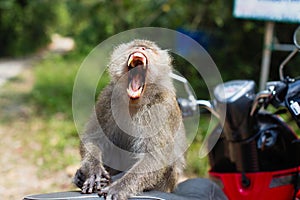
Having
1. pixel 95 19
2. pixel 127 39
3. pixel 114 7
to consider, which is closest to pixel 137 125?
pixel 127 39

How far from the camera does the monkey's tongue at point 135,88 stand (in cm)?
226

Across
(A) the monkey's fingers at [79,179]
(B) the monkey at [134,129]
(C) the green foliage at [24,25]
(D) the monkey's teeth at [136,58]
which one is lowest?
(A) the monkey's fingers at [79,179]

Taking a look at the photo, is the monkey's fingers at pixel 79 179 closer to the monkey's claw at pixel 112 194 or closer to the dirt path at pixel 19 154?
the monkey's claw at pixel 112 194

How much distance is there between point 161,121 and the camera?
248 centimetres

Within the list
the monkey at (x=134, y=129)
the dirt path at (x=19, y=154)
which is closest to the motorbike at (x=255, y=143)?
the monkey at (x=134, y=129)

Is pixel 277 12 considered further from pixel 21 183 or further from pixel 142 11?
pixel 142 11

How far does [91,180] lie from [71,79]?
25.1ft

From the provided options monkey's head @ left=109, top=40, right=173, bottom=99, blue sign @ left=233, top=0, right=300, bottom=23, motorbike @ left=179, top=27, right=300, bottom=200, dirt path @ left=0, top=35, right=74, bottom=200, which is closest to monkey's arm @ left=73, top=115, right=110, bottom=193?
monkey's head @ left=109, top=40, right=173, bottom=99

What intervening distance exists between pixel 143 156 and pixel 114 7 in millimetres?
6750

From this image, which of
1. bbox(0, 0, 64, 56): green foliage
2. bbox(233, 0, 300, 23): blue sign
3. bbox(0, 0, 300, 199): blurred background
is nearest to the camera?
bbox(233, 0, 300, 23): blue sign

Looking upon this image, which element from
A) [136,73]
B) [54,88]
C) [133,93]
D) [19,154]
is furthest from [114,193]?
[54,88]

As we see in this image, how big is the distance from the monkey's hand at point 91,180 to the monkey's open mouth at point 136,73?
0.45 m

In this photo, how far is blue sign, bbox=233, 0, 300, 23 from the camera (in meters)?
4.39

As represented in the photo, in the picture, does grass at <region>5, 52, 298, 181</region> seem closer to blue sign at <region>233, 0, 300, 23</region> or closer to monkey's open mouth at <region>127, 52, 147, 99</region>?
monkey's open mouth at <region>127, 52, 147, 99</region>
